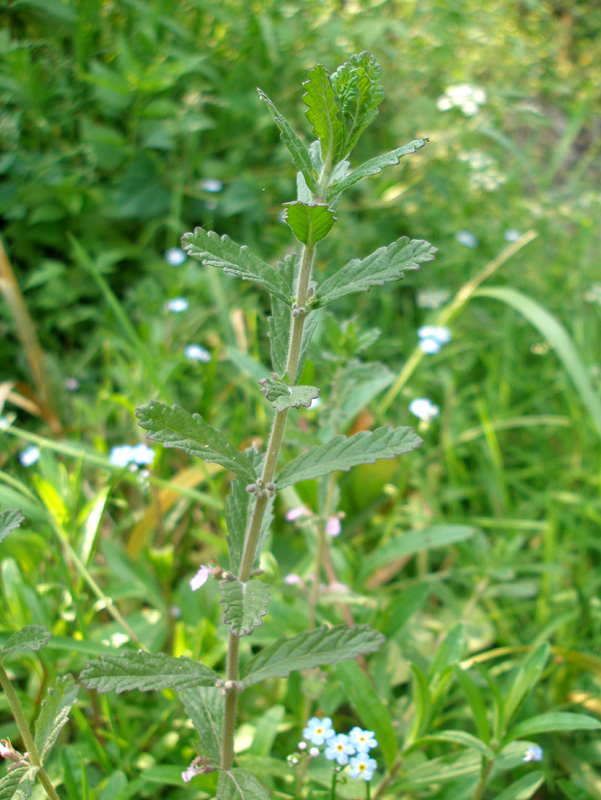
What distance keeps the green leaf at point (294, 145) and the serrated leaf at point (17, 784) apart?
898 mm

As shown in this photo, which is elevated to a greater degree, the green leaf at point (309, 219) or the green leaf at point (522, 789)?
the green leaf at point (309, 219)

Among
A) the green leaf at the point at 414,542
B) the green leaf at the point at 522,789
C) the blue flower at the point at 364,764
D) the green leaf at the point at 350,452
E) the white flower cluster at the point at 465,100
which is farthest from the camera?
the white flower cluster at the point at 465,100

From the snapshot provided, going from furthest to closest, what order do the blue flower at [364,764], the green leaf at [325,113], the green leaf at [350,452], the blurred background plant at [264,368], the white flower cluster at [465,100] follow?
the white flower cluster at [465,100] < the blurred background plant at [264,368] < the blue flower at [364,764] < the green leaf at [350,452] < the green leaf at [325,113]

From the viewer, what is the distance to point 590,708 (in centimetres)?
158

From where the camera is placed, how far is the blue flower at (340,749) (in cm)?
111

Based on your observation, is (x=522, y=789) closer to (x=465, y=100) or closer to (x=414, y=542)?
(x=414, y=542)

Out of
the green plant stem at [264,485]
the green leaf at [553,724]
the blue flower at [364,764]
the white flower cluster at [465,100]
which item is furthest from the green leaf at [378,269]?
the white flower cluster at [465,100]

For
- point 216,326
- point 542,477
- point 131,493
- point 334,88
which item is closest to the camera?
point 334,88

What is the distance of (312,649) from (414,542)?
0.75 meters

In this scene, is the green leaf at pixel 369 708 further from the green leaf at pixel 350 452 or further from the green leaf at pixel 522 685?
the green leaf at pixel 350 452

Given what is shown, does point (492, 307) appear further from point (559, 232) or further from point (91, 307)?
point (91, 307)

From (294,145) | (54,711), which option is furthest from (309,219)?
(54,711)

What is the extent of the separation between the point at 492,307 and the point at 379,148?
96 centimetres

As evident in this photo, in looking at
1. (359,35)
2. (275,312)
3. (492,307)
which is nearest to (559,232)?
(492,307)
